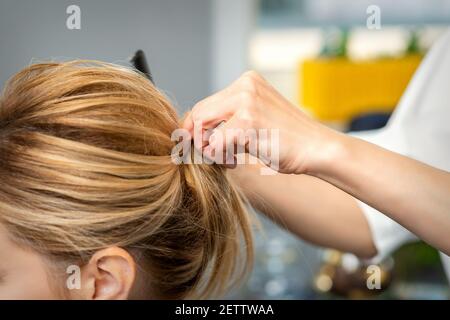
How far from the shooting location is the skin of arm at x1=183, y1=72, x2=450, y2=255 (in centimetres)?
58

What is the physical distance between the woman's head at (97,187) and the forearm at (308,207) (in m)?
0.10

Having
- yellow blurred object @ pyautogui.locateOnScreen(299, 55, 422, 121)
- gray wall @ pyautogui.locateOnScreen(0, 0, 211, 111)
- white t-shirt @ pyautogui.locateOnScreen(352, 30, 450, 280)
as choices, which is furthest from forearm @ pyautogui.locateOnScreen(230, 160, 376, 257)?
yellow blurred object @ pyautogui.locateOnScreen(299, 55, 422, 121)

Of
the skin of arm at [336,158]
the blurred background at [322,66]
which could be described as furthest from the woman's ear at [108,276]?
the blurred background at [322,66]

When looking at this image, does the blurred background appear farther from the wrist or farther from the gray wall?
the wrist

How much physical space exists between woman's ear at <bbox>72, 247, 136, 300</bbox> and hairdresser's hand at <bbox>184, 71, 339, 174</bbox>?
150mm

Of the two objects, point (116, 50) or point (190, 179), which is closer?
point (190, 179)

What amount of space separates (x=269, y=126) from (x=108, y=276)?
0.22 meters

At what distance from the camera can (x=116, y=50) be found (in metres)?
1.27

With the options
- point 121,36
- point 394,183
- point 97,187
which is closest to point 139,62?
point 97,187

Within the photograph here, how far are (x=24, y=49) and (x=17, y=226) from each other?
0.29 metres

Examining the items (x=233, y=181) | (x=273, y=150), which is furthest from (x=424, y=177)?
(x=233, y=181)

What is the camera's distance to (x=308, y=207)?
850 mm
